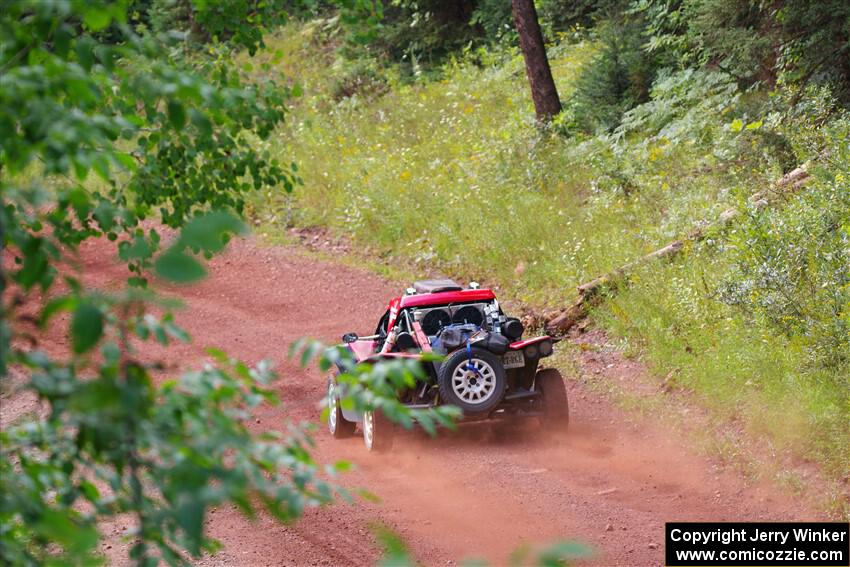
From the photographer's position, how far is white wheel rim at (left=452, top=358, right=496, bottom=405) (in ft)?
32.0

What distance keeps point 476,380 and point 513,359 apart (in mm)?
520

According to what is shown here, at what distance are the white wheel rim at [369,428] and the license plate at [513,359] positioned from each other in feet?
4.75

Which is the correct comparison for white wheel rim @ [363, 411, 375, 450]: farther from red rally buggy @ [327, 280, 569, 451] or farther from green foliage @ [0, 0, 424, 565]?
green foliage @ [0, 0, 424, 565]

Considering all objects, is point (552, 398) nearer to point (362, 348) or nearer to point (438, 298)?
point (438, 298)

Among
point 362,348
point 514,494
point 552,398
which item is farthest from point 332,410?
point 514,494

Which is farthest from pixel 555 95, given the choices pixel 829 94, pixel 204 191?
pixel 204 191

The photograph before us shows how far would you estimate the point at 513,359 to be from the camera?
397 inches

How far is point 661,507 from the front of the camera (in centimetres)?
862

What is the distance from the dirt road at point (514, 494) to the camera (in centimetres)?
823

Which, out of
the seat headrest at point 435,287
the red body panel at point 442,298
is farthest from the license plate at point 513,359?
the seat headrest at point 435,287

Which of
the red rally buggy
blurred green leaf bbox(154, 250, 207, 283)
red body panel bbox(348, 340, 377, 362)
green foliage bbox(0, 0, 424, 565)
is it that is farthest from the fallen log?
blurred green leaf bbox(154, 250, 207, 283)

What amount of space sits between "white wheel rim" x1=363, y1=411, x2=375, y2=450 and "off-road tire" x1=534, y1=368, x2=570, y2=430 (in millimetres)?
1738

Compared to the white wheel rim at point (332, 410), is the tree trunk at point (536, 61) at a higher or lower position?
higher

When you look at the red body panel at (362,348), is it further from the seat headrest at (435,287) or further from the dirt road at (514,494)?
the dirt road at (514,494)
